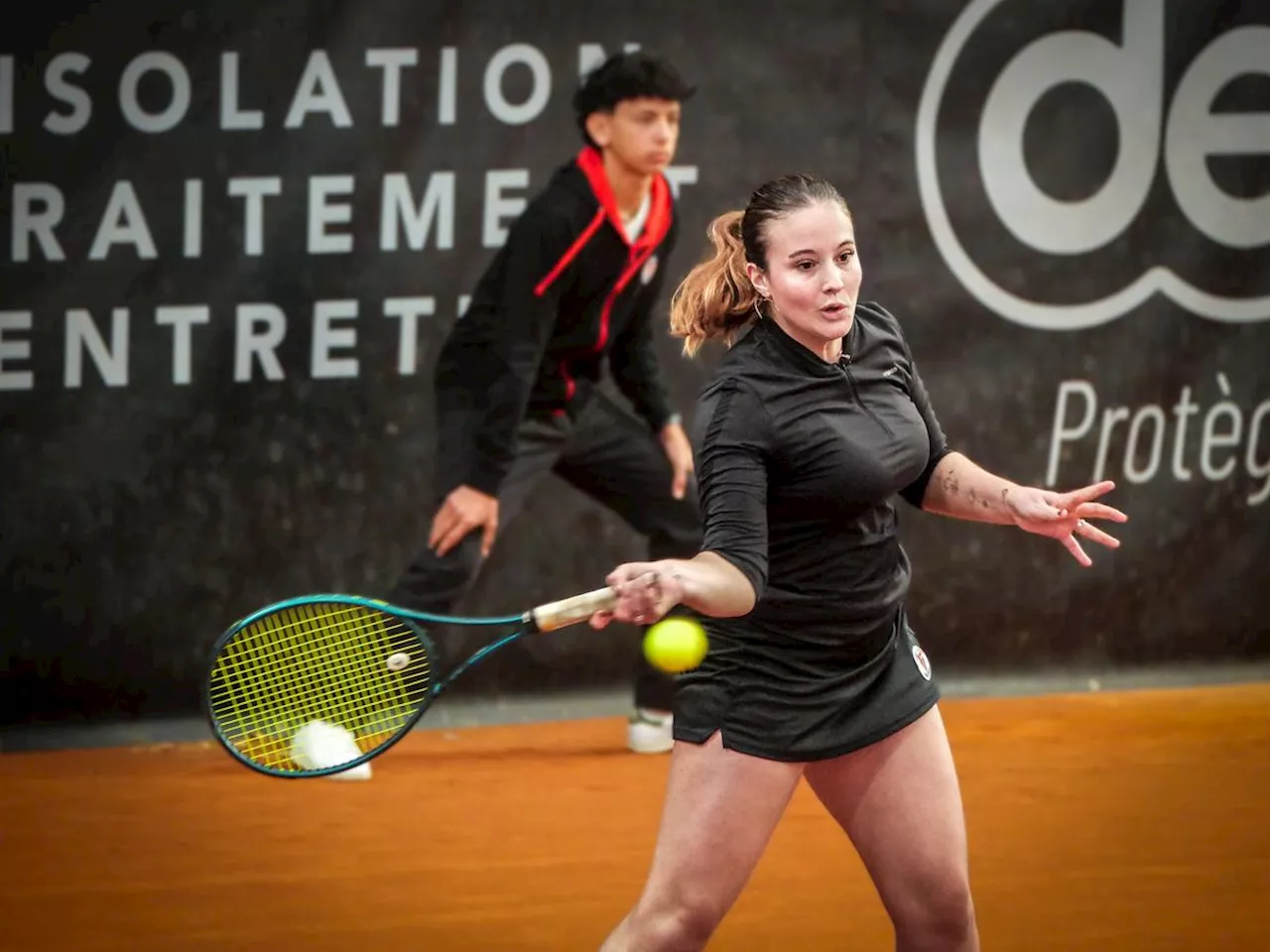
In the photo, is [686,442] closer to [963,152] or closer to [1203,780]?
[963,152]

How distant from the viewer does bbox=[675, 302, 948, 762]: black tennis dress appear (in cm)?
320

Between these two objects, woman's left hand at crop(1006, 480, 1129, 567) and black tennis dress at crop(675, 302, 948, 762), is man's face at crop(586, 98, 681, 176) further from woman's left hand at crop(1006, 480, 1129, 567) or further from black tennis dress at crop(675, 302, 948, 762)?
woman's left hand at crop(1006, 480, 1129, 567)

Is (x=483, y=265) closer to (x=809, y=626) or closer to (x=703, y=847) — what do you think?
(x=809, y=626)

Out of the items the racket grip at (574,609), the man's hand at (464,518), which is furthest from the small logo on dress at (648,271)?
the racket grip at (574,609)

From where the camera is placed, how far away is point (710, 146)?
6.42m

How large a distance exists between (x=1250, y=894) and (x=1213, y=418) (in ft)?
8.19

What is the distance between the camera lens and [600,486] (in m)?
6.34

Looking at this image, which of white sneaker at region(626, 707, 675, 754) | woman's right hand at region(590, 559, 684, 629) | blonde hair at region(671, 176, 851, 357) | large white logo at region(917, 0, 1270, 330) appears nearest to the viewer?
woman's right hand at region(590, 559, 684, 629)

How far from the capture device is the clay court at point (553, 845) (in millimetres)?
4590

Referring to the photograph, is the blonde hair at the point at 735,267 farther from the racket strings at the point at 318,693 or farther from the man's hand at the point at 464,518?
the man's hand at the point at 464,518

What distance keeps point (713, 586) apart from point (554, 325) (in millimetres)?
3227

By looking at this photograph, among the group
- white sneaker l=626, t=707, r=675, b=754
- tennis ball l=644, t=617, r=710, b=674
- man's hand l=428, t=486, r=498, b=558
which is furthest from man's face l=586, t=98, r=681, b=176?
tennis ball l=644, t=617, r=710, b=674

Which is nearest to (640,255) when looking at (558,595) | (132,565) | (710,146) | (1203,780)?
(710,146)

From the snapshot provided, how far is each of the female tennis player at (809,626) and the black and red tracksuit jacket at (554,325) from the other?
2751 mm
